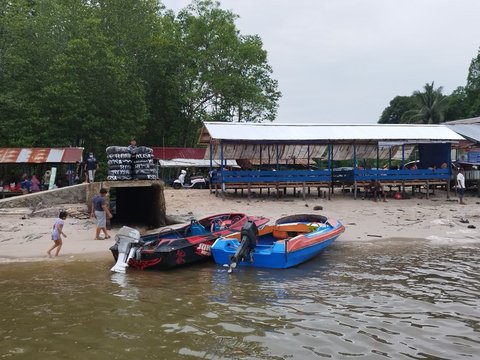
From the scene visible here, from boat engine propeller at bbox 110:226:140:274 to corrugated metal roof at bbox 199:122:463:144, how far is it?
1056 cm

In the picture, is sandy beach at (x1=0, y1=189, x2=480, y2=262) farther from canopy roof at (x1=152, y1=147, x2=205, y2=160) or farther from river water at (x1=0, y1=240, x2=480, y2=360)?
canopy roof at (x1=152, y1=147, x2=205, y2=160)

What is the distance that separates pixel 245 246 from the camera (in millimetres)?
10797

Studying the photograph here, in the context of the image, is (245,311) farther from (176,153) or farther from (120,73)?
(176,153)

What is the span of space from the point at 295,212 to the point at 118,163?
7470 mm

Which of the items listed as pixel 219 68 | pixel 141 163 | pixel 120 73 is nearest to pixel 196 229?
pixel 141 163

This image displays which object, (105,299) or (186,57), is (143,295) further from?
(186,57)

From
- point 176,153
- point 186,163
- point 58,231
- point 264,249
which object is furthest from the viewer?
point 176,153

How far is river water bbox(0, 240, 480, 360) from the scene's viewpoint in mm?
5941

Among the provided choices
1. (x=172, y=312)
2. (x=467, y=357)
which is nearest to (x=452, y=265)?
(x=467, y=357)

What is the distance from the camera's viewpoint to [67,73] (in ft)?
95.1

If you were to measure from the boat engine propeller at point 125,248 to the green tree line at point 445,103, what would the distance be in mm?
50682

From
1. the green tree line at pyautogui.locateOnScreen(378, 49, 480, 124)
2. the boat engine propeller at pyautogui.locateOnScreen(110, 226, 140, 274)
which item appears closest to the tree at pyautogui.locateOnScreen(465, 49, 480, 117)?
the green tree line at pyautogui.locateOnScreen(378, 49, 480, 124)

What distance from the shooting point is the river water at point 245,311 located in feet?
19.5

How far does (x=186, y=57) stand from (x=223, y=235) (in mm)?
30001
